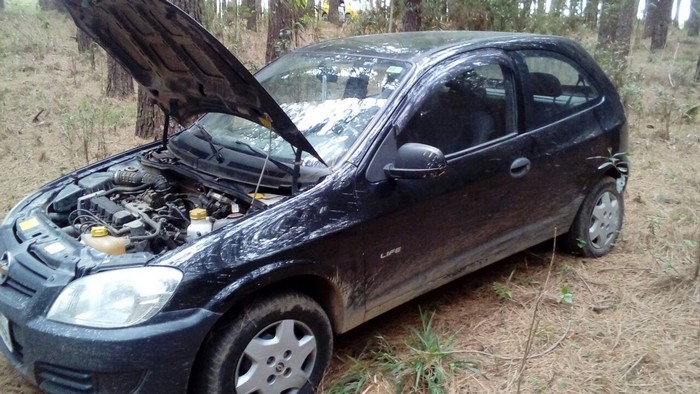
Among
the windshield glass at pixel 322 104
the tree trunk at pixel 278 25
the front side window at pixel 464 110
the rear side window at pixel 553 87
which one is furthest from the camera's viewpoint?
the tree trunk at pixel 278 25

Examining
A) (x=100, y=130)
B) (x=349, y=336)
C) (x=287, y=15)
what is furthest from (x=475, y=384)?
(x=287, y=15)

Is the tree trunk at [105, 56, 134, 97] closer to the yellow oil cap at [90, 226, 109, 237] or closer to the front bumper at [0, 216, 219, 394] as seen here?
the yellow oil cap at [90, 226, 109, 237]

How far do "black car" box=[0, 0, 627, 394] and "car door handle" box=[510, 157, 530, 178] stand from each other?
20 mm

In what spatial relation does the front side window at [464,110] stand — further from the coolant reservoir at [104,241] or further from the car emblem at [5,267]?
the car emblem at [5,267]

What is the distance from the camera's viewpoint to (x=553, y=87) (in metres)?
4.19

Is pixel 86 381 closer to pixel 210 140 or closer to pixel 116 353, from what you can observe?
pixel 116 353

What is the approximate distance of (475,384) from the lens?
313 centimetres

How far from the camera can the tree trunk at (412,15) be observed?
31.1 ft

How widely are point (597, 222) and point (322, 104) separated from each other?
2496 mm

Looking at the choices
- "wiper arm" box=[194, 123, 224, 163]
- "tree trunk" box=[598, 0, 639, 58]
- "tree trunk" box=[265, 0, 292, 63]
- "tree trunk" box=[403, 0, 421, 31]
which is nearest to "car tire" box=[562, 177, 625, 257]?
"wiper arm" box=[194, 123, 224, 163]

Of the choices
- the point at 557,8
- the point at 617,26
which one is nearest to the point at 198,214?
the point at 557,8

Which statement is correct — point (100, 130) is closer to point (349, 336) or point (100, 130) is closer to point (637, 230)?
point (349, 336)

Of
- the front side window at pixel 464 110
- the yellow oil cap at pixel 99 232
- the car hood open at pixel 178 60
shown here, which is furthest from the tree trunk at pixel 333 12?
the yellow oil cap at pixel 99 232

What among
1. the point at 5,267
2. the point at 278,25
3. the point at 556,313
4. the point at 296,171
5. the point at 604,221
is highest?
the point at 278,25
